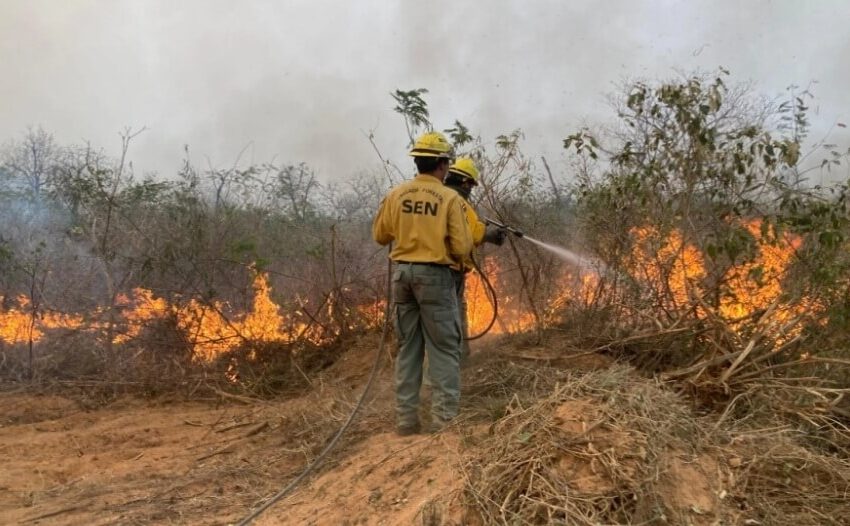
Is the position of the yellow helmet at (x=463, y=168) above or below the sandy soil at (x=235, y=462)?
above

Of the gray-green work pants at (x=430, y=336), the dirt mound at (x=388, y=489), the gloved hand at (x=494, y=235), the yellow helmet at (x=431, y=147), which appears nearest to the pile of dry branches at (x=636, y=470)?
the dirt mound at (x=388, y=489)

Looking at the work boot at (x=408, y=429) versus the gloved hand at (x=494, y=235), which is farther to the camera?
the gloved hand at (x=494, y=235)

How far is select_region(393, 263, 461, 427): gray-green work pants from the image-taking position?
4094 mm

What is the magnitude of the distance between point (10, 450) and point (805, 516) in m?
5.54

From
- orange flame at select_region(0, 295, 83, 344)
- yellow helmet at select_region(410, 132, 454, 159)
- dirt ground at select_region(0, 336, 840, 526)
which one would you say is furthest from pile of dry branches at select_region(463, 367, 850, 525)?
orange flame at select_region(0, 295, 83, 344)

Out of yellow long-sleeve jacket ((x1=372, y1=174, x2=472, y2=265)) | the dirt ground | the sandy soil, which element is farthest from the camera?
yellow long-sleeve jacket ((x1=372, y1=174, x2=472, y2=265))

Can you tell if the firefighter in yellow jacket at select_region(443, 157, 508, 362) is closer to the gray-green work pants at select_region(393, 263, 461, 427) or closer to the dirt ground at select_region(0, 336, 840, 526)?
the gray-green work pants at select_region(393, 263, 461, 427)

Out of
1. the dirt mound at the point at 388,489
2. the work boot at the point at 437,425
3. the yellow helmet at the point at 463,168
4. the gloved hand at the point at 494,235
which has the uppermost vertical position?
the yellow helmet at the point at 463,168

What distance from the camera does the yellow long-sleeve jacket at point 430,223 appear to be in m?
4.09

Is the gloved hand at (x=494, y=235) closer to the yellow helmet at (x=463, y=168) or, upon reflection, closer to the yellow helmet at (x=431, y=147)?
the yellow helmet at (x=463, y=168)

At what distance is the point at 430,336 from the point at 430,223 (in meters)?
0.78

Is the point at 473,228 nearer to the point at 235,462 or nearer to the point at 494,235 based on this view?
the point at 494,235

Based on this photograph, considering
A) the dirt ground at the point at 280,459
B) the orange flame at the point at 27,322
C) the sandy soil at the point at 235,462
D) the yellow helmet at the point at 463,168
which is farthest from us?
the orange flame at the point at 27,322

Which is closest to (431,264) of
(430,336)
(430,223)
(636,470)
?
(430,223)
